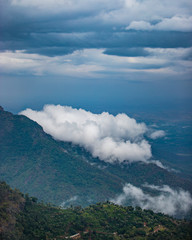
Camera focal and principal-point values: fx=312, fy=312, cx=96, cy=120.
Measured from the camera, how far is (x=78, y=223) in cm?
6094

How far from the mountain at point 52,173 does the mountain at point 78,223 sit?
46833 millimetres

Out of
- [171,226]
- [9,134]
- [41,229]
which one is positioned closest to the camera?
[41,229]

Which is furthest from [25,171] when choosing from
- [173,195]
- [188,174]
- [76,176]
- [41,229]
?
[188,174]

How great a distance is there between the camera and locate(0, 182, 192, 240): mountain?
5388 centimetres

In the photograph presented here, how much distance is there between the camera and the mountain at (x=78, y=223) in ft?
177

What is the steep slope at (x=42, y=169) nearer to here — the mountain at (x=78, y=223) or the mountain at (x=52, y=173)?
the mountain at (x=52, y=173)

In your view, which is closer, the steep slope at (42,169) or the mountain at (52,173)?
the mountain at (52,173)

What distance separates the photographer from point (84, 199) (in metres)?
120

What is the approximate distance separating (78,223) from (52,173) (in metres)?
72.2

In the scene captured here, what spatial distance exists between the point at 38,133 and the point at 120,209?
3327 inches

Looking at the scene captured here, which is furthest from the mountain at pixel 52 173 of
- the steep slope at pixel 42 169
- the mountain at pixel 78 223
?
the mountain at pixel 78 223

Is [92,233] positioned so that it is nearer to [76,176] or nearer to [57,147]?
[76,176]

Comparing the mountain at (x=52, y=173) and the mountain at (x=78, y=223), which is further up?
the mountain at (x=52, y=173)

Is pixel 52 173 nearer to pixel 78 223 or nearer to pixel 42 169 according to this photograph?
pixel 42 169
